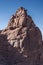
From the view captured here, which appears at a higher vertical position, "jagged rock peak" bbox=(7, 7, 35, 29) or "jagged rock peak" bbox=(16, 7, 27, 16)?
"jagged rock peak" bbox=(16, 7, 27, 16)

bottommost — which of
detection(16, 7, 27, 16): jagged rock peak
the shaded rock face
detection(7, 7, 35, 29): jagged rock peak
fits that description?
the shaded rock face

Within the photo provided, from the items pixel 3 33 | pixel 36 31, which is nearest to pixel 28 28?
pixel 36 31

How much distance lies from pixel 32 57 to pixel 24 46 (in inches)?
179

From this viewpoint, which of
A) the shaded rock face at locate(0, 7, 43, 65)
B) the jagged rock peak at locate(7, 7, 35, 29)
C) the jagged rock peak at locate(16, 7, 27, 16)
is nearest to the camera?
the shaded rock face at locate(0, 7, 43, 65)

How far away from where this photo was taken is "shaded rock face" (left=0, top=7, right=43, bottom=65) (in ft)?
305

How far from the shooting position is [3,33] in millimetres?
101125

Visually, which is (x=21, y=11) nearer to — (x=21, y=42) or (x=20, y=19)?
(x=20, y=19)

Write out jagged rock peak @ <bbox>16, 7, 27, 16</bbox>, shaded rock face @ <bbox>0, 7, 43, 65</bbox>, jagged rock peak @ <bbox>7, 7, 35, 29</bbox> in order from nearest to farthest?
1. shaded rock face @ <bbox>0, 7, 43, 65</bbox>
2. jagged rock peak @ <bbox>7, 7, 35, 29</bbox>
3. jagged rock peak @ <bbox>16, 7, 27, 16</bbox>

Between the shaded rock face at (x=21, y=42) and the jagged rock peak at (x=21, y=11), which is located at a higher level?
the jagged rock peak at (x=21, y=11)

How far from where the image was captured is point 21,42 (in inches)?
3701

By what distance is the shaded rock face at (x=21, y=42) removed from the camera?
9307cm

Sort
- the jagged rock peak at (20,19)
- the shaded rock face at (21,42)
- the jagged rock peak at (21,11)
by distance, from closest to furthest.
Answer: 1. the shaded rock face at (21,42)
2. the jagged rock peak at (20,19)
3. the jagged rock peak at (21,11)

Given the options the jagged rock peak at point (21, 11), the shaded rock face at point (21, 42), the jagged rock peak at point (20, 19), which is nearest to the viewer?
the shaded rock face at point (21, 42)

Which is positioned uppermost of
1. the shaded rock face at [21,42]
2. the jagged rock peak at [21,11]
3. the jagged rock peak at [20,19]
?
the jagged rock peak at [21,11]
